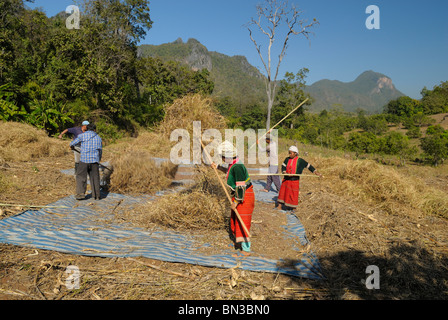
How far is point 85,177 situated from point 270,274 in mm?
3747

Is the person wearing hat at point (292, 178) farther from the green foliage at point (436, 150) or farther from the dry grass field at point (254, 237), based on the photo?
the green foliage at point (436, 150)

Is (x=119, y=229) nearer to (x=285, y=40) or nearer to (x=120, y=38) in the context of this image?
(x=285, y=40)

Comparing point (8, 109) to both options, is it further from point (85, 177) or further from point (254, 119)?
point (254, 119)

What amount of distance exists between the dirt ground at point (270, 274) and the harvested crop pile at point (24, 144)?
322cm

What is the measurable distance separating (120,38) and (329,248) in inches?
708

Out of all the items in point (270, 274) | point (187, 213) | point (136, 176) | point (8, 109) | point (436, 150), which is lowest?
point (270, 274)

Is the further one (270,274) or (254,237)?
(254,237)

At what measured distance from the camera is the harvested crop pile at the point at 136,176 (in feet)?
18.7

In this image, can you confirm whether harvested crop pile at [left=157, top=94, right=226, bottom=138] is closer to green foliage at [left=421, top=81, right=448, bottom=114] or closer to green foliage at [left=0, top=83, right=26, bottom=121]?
green foliage at [left=0, top=83, right=26, bottom=121]

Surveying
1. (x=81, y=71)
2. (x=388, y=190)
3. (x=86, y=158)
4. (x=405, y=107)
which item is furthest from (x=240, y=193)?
(x=405, y=107)

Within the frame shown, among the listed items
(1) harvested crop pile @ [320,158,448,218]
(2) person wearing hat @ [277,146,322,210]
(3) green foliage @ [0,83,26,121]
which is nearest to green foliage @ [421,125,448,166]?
(1) harvested crop pile @ [320,158,448,218]

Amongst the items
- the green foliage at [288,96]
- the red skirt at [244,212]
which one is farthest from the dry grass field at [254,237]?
the green foliage at [288,96]

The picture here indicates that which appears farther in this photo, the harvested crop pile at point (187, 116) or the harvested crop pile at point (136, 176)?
the harvested crop pile at point (136, 176)

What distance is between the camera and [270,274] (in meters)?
2.99
